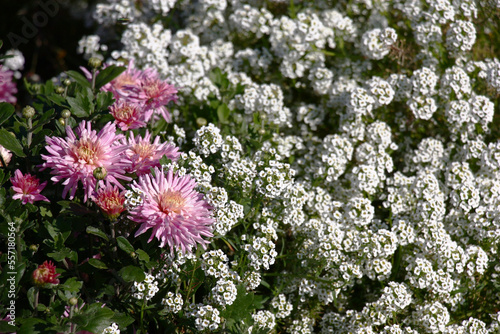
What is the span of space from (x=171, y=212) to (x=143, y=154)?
0.45 m

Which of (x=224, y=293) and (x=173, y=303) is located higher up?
(x=224, y=293)

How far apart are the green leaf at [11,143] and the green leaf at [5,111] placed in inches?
3.1

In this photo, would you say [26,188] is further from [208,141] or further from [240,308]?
[240,308]

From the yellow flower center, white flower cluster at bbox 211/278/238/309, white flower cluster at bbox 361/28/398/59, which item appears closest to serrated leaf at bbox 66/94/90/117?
the yellow flower center

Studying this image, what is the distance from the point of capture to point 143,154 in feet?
7.71

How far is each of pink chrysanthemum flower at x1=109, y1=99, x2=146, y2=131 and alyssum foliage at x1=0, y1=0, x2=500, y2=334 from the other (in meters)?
0.01

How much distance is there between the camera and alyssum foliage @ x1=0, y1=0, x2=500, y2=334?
6.94 feet

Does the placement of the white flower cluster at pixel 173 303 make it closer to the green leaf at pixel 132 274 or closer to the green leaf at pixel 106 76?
the green leaf at pixel 132 274

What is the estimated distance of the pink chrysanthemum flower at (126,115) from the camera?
246cm

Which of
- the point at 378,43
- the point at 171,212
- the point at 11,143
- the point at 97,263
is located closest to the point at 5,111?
the point at 11,143

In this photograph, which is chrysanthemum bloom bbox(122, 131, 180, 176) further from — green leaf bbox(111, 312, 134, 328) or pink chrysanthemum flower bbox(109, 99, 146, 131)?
green leaf bbox(111, 312, 134, 328)

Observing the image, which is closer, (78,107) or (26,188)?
(26,188)

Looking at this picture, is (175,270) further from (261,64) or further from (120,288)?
(261,64)

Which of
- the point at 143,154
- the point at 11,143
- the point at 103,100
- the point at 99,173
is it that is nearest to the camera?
the point at 99,173
